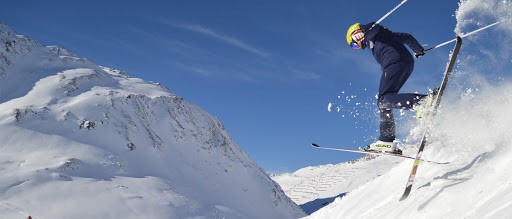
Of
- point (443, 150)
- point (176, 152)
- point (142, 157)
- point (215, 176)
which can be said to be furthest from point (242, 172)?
point (443, 150)

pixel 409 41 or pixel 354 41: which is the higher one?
pixel 354 41

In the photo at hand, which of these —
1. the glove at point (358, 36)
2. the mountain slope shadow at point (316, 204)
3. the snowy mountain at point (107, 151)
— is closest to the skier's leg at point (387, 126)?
the glove at point (358, 36)

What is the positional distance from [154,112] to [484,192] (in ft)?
176

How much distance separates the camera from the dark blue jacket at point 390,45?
23.6 feet

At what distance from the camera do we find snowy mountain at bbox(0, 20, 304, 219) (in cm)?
3259

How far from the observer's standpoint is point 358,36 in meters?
7.77

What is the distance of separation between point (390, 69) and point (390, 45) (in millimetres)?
430

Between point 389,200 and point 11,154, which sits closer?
point 389,200

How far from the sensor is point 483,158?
6.07m

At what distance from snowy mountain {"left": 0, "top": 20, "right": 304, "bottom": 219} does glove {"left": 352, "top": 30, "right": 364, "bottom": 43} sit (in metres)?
24.6

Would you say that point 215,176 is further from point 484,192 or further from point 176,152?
point 484,192

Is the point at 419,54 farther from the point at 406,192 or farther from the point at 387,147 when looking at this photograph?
the point at 406,192

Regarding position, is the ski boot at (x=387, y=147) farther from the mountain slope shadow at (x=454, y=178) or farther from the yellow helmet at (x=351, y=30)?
the yellow helmet at (x=351, y=30)

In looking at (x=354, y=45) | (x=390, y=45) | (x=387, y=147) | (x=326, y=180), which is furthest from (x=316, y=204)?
(x=390, y=45)
